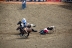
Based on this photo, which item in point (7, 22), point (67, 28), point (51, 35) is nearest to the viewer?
point (51, 35)

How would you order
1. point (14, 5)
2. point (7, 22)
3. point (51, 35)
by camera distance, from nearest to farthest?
point (51, 35)
point (7, 22)
point (14, 5)

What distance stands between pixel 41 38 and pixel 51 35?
73.8 inches

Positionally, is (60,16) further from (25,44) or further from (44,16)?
(25,44)

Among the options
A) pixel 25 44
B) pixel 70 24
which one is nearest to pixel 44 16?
pixel 70 24

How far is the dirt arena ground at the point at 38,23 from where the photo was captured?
22562 mm

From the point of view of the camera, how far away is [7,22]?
32.4m

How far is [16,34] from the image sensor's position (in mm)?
27344

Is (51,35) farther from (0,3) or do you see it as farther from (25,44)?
(0,3)

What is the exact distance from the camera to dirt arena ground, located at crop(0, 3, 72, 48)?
22562 millimetres

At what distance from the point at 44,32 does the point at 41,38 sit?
2.12 metres

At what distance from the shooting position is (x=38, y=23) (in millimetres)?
32250

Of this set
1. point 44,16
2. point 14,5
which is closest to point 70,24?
point 44,16

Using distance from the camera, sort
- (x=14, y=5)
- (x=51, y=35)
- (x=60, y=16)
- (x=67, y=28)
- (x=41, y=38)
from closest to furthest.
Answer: (x=41, y=38) → (x=51, y=35) → (x=67, y=28) → (x=60, y=16) → (x=14, y=5)

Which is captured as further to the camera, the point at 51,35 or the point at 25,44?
the point at 51,35
